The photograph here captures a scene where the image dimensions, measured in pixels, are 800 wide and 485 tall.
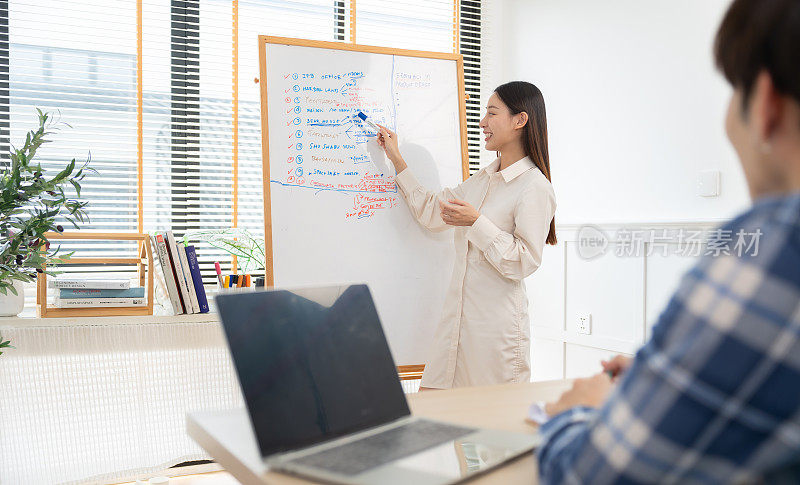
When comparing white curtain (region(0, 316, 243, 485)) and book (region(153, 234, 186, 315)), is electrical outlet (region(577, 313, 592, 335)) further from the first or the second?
book (region(153, 234, 186, 315))

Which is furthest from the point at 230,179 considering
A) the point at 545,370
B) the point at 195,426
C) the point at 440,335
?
the point at 195,426

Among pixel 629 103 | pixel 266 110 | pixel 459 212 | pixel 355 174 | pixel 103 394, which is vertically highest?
pixel 629 103

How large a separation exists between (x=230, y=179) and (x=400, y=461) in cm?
267

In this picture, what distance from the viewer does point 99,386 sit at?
8.21 feet

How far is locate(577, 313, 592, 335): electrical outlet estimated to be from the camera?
3.07 metres

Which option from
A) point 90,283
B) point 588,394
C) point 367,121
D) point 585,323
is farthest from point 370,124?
point 588,394

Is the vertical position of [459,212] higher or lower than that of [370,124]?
lower

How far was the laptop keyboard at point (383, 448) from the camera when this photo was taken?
0.75m

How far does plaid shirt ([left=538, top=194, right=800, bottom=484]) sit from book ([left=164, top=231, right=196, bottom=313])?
2.26 metres

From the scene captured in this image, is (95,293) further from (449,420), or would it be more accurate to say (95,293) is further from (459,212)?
(449,420)

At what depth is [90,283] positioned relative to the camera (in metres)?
2.48

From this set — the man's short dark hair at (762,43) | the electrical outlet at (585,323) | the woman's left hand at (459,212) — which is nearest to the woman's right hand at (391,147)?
the woman's left hand at (459,212)

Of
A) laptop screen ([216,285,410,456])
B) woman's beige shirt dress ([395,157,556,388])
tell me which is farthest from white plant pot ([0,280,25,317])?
laptop screen ([216,285,410,456])

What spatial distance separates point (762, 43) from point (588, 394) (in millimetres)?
469
